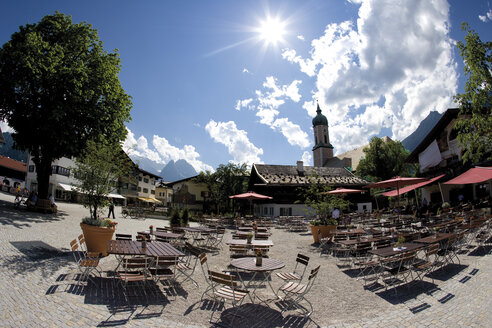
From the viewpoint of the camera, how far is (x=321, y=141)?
240 feet

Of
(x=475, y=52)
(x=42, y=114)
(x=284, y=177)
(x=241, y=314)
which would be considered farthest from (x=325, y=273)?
(x=284, y=177)


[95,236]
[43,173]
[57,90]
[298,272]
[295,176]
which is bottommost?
[298,272]

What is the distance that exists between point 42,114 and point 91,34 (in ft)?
21.1

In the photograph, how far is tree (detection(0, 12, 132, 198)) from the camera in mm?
15078

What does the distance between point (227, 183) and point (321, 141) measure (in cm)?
4824

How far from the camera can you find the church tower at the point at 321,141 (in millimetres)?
71438

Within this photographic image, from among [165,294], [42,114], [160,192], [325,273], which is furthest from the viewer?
[160,192]

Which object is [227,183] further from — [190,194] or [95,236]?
[95,236]

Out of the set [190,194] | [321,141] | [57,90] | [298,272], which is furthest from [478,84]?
[321,141]

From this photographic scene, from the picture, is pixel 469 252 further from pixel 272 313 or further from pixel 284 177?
pixel 284 177

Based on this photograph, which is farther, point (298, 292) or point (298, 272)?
point (298, 272)

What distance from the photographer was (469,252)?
865 cm

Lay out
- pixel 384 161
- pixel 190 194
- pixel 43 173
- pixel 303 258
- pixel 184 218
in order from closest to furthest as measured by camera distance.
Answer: pixel 303 258, pixel 184 218, pixel 43 173, pixel 190 194, pixel 384 161

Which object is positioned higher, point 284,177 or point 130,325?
point 284,177
